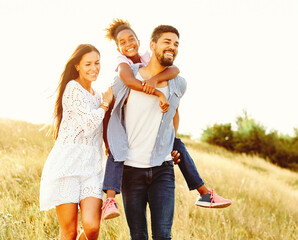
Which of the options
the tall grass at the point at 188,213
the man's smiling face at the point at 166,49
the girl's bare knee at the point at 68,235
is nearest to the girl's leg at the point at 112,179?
the girl's bare knee at the point at 68,235

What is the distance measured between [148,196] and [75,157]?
2.75ft

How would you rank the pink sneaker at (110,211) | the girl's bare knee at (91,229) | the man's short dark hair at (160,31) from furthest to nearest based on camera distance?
the man's short dark hair at (160,31) < the girl's bare knee at (91,229) < the pink sneaker at (110,211)

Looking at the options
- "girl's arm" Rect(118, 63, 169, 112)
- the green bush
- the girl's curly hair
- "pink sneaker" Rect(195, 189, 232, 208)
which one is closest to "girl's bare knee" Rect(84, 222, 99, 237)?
"pink sneaker" Rect(195, 189, 232, 208)

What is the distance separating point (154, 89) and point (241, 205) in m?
4.79

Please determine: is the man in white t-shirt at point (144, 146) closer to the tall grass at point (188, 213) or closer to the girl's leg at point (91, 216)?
the girl's leg at point (91, 216)

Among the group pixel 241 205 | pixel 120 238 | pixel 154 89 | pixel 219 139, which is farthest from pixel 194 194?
pixel 219 139

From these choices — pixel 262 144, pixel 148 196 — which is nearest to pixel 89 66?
pixel 148 196

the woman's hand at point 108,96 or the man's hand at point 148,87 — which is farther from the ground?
the man's hand at point 148,87

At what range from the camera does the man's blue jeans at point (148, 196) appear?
3.16 m

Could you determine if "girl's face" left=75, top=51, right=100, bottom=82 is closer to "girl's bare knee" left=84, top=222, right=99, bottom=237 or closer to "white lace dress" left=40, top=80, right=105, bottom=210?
"white lace dress" left=40, top=80, right=105, bottom=210

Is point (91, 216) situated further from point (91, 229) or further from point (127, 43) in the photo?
point (127, 43)

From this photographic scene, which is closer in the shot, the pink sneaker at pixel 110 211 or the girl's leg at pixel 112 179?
the pink sneaker at pixel 110 211

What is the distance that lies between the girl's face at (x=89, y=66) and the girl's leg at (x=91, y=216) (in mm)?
1268

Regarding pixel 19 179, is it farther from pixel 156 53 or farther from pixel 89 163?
pixel 156 53
